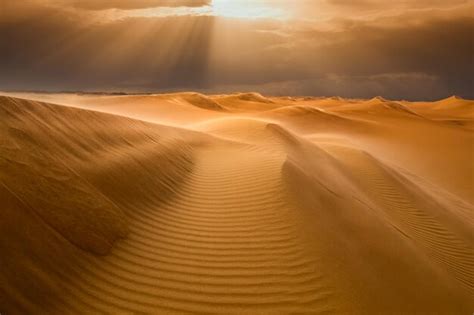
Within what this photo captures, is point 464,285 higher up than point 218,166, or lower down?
lower down

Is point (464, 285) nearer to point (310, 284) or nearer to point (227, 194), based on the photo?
point (310, 284)

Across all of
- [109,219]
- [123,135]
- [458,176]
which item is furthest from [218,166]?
[458,176]

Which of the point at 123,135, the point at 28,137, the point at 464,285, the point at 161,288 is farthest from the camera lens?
the point at 123,135

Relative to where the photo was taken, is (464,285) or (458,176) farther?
(458,176)

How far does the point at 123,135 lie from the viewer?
21.2 ft

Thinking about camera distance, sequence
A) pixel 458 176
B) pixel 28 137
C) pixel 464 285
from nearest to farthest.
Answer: pixel 28 137 → pixel 464 285 → pixel 458 176

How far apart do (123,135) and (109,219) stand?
291 centimetres

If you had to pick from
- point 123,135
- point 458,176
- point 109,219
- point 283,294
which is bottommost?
point 458,176

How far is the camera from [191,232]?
4.18m

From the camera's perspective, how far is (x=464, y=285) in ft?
15.1

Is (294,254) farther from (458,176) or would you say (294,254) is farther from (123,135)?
(458,176)

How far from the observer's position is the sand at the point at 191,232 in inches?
117

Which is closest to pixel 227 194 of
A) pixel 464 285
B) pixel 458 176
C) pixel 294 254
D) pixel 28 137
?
pixel 294 254

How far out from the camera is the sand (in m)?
2.98
